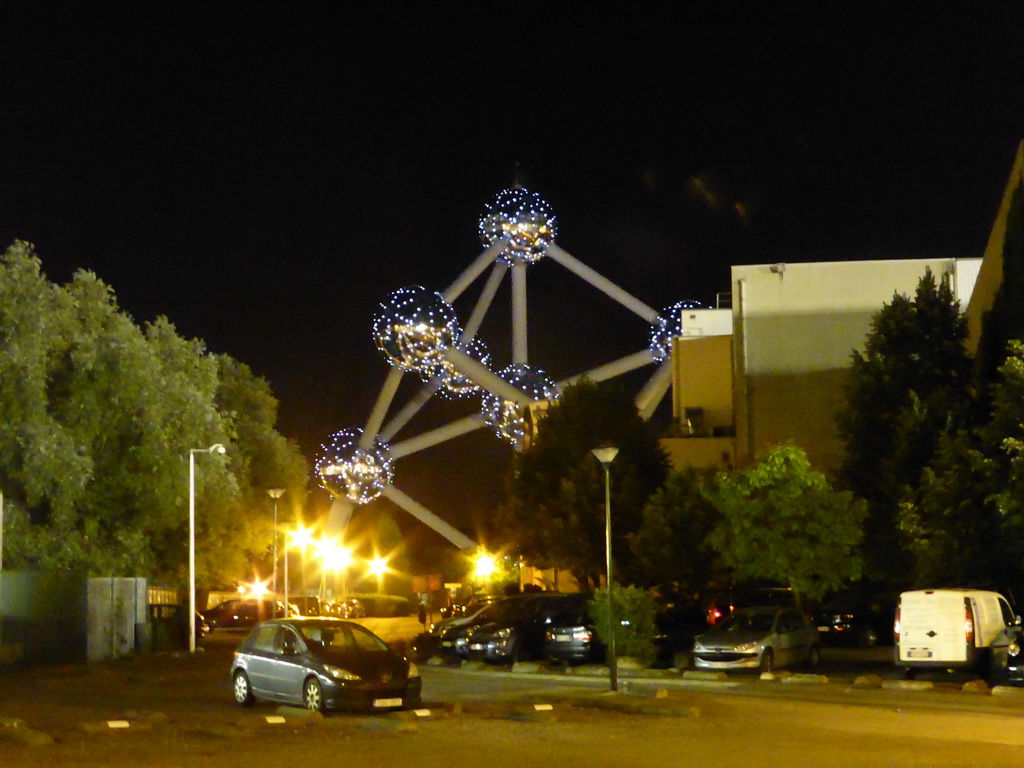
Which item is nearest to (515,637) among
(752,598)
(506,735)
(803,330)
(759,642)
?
(759,642)

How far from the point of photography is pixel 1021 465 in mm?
27906

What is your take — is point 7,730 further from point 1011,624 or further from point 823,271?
point 823,271

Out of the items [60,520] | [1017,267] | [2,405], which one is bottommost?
[60,520]

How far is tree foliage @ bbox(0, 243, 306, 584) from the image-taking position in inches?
1346

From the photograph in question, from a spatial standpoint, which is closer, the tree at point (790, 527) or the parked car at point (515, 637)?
the parked car at point (515, 637)

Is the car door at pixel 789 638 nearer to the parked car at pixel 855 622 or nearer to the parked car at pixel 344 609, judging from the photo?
the parked car at pixel 855 622

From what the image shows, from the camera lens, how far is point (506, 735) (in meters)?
15.5

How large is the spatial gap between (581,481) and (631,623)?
613 inches

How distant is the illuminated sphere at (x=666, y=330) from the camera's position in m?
60.9

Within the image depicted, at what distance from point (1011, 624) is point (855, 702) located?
5572 mm

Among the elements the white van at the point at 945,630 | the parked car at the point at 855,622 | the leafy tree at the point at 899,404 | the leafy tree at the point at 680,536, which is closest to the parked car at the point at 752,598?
the parked car at the point at 855,622

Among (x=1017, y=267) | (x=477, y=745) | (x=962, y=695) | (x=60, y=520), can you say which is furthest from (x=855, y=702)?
(x=60, y=520)

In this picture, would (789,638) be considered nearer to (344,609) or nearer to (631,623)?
(631,623)

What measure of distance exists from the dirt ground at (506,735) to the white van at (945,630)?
13.5 ft
